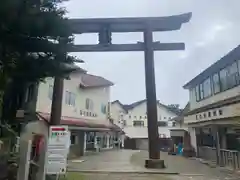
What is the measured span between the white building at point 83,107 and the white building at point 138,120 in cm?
1043

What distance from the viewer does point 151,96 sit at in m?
12.0

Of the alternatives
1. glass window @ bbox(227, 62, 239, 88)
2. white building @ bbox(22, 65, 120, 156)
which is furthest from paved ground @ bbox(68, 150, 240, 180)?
white building @ bbox(22, 65, 120, 156)

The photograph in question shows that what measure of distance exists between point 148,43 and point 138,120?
37.1 meters

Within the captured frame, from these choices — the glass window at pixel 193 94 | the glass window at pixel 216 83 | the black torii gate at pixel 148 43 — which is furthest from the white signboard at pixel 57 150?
the glass window at pixel 193 94

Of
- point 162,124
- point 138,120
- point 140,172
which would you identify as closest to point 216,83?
point 140,172

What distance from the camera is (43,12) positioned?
6.76 meters

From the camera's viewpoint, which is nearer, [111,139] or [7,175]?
[7,175]

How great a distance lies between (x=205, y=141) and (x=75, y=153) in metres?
9.76

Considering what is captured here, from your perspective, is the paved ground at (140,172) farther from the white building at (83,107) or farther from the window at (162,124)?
the window at (162,124)

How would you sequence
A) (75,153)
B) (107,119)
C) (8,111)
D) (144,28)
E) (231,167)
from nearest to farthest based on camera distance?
1. (8,111)
2. (144,28)
3. (231,167)
4. (75,153)
5. (107,119)

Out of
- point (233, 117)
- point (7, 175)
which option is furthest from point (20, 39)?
point (233, 117)

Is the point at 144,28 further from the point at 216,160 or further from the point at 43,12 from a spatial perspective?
the point at 216,160

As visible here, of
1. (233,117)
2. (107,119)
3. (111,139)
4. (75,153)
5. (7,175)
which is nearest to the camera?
(7,175)

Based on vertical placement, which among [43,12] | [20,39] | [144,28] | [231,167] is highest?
[144,28]
